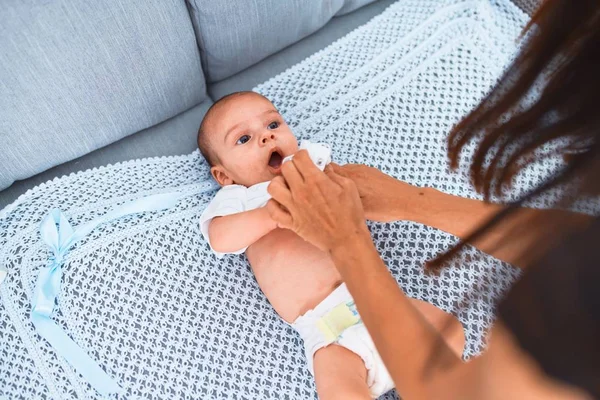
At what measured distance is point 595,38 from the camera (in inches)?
26.2

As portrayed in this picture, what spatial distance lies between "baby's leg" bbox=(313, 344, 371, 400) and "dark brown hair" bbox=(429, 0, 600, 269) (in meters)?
0.40

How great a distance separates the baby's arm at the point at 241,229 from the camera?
1.17m

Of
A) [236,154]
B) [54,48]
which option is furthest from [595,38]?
[54,48]

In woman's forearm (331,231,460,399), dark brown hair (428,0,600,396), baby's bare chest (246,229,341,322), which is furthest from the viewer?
baby's bare chest (246,229,341,322)

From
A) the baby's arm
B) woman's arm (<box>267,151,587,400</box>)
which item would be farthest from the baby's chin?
woman's arm (<box>267,151,587,400</box>)

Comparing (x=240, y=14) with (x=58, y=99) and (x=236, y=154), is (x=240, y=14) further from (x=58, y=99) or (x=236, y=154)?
(x=58, y=99)

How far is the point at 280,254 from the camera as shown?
1245mm

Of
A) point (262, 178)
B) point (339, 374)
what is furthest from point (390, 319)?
point (262, 178)

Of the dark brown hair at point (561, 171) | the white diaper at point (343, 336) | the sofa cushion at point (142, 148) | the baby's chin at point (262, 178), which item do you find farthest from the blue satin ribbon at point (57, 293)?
the dark brown hair at point (561, 171)

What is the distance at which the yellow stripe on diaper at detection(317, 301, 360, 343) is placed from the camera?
3.83 feet

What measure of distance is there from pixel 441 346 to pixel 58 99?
1.00 m

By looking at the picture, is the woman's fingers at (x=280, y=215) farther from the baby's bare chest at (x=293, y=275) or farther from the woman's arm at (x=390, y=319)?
the baby's bare chest at (x=293, y=275)

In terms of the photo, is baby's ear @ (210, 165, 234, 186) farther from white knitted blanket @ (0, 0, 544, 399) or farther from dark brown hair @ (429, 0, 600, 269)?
dark brown hair @ (429, 0, 600, 269)

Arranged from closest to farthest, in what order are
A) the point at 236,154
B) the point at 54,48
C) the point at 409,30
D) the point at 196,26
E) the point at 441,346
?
the point at 441,346
the point at 54,48
the point at 236,154
the point at 196,26
the point at 409,30
